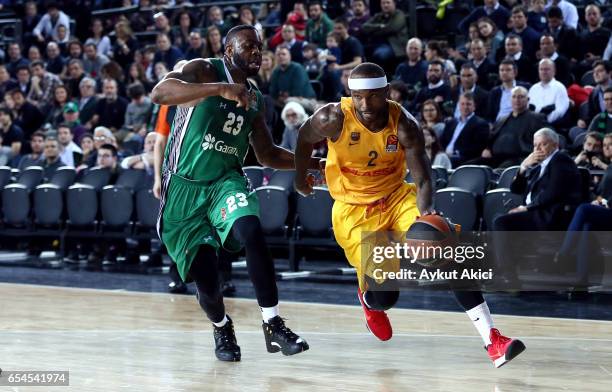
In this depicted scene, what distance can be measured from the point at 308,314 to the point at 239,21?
8.57 m

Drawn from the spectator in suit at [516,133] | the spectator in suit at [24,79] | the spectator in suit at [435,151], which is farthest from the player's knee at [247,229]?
the spectator in suit at [24,79]

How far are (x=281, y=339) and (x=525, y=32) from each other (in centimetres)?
848

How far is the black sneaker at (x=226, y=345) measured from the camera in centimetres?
666

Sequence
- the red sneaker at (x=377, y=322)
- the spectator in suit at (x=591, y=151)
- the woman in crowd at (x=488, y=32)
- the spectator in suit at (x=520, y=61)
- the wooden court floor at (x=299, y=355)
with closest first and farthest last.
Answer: the wooden court floor at (x=299, y=355) < the red sneaker at (x=377, y=322) < the spectator in suit at (x=591, y=151) < the spectator in suit at (x=520, y=61) < the woman in crowd at (x=488, y=32)

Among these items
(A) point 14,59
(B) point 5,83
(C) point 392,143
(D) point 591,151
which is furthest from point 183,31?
(C) point 392,143

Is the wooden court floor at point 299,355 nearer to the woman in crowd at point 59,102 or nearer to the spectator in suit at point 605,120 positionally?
the spectator in suit at point 605,120

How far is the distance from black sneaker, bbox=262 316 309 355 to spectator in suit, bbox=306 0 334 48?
9853 mm

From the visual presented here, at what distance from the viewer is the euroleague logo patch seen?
6.55 meters

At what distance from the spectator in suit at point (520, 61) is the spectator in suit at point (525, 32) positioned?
12.8 inches

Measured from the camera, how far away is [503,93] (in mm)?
12977

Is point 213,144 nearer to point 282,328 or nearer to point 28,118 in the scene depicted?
point 282,328

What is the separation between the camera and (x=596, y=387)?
5707 millimetres

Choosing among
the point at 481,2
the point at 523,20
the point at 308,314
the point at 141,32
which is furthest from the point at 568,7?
the point at 141,32

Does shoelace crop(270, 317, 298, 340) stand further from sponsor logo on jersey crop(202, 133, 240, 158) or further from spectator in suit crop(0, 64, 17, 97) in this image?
spectator in suit crop(0, 64, 17, 97)
